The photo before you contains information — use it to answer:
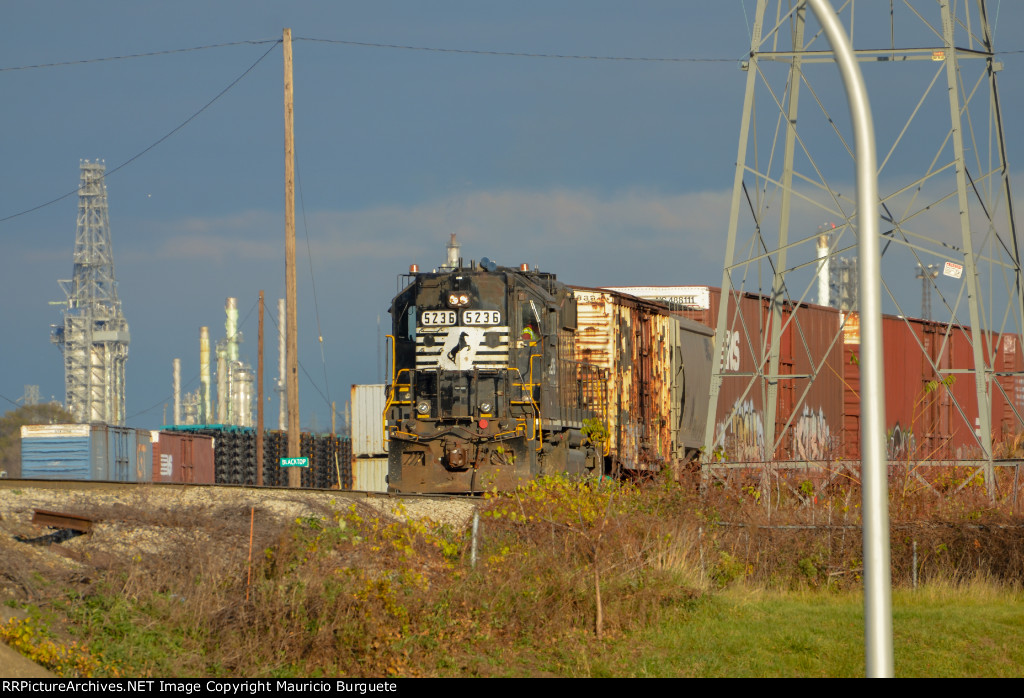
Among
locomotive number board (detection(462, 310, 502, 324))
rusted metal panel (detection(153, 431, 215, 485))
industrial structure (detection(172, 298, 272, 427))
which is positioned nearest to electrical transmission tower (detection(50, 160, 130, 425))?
industrial structure (detection(172, 298, 272, 427))

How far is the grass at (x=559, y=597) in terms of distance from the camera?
10.6m

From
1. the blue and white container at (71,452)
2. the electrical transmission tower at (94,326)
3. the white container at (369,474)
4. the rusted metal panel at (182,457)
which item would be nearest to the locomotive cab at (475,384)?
the white container at (369,474)

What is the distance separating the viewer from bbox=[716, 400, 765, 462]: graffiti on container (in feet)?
82.8

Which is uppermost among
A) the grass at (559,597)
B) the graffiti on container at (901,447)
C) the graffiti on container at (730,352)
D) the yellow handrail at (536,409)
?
the graffiti on container at (730,352)

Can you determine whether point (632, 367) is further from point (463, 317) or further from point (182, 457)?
point (182, 457)

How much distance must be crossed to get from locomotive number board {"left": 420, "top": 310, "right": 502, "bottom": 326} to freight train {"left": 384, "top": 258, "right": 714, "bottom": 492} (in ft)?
0.06

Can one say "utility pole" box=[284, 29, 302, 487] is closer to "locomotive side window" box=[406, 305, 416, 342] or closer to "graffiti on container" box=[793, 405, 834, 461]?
"locomotive side window" box=[406, 305, 416, 342]

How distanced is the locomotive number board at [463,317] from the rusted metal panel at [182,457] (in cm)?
2017

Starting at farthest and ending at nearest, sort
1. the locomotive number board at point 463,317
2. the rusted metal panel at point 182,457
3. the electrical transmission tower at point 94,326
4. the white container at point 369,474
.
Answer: the electrical transmission tower at point 94,326, the rusted metal panel at point 182,457, the white container at point 369,474, the locomotive number board at point 463,317

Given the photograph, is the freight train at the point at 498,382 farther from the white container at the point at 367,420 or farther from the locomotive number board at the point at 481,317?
the white container at the point at 367,420

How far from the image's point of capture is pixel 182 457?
129ft

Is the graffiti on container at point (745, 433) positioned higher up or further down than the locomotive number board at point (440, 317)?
further down

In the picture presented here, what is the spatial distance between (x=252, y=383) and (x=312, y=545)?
117 m
